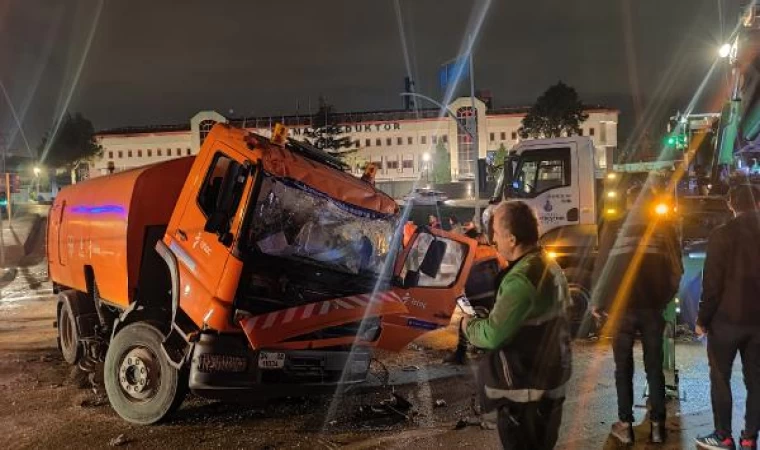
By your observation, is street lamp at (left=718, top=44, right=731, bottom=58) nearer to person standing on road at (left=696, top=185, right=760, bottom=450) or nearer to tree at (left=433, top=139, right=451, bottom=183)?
person standing on road at (left=696, top=185, right=760, bottom=450)

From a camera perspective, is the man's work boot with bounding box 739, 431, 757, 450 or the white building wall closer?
the man's work boot with bounding box 739, 431, 757, 450

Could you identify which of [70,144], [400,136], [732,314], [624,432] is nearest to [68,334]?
[624,432]

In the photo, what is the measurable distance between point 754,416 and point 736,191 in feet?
5.48

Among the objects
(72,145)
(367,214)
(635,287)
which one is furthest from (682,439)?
(72,145)

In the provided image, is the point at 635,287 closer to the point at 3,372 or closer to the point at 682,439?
the point at 682,439

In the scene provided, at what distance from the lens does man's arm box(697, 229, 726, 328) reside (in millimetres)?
4727

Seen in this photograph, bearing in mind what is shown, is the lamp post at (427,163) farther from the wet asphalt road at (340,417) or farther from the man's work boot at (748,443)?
the man's work boot at (748,443)

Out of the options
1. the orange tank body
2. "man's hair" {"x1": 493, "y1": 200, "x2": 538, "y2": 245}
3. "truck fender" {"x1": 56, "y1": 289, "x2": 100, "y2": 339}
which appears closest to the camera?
"man's hair" {"x1": 493, "y1": 200, "x2": 538, "y2": 245}

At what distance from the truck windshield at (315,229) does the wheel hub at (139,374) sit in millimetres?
1675

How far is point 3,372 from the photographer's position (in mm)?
8398

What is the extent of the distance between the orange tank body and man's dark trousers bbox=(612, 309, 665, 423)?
463cm

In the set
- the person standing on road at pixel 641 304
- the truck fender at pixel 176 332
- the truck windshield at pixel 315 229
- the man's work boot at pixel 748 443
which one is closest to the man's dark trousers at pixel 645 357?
the person standing on road at pixel 641 304

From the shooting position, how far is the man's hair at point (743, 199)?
485cm

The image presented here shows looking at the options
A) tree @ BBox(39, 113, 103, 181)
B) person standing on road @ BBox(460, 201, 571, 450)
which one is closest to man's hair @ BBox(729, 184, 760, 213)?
person standing on road @ BBox(460, 201, 571, 450)
